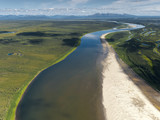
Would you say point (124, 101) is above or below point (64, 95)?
below

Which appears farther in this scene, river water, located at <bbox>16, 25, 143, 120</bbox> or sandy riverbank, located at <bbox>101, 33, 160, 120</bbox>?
river water, located at <bbox>16, 25, 143, 120</bbox>

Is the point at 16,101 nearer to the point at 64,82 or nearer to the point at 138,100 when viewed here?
the point at 64,82

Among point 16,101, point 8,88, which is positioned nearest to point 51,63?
point 8,88

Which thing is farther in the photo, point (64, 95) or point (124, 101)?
point (64, 95)

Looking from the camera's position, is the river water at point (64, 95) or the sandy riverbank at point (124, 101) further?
the river water at point (64, 95)
